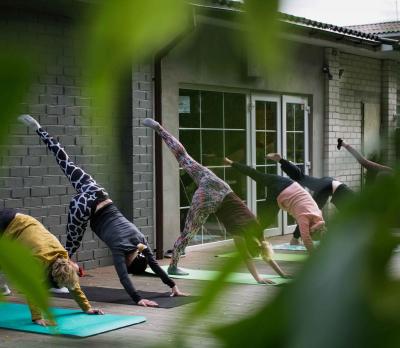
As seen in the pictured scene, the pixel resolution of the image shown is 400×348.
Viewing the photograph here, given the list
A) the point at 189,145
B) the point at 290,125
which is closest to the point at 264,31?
the point at 290,125

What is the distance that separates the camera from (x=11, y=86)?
0.93ft

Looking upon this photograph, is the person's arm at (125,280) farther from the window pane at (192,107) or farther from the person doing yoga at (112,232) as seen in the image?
the window pane at (192,107)

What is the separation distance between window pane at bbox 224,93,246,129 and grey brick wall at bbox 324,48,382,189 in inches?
3.7

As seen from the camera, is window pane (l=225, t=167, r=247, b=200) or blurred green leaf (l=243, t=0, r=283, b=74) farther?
window pane (l=225, t=167, r=247, b=200)

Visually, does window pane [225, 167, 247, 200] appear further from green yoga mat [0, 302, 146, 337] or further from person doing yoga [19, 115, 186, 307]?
person doing yoga [19, 115, 186, 307]

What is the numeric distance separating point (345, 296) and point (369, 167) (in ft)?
0.36

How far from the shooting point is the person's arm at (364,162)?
0.33 meters

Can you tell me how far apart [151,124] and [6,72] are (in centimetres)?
675

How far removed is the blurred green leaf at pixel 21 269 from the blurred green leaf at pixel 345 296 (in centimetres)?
8

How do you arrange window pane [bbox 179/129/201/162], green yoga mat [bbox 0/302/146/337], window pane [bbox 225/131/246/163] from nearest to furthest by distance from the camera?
green yoga mat [bbox 0/302/146/337] → window pane [bbox 225/131/246/163] → window pane [bbox 179/129/201/162]

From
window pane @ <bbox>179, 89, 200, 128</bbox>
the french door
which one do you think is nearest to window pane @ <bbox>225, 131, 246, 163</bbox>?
the french door

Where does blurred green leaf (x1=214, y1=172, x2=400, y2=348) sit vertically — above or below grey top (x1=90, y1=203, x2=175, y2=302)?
above

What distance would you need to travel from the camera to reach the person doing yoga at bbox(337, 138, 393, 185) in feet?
0.98

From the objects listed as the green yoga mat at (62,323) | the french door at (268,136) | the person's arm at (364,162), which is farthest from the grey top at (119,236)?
the person's arm at (364,162)
